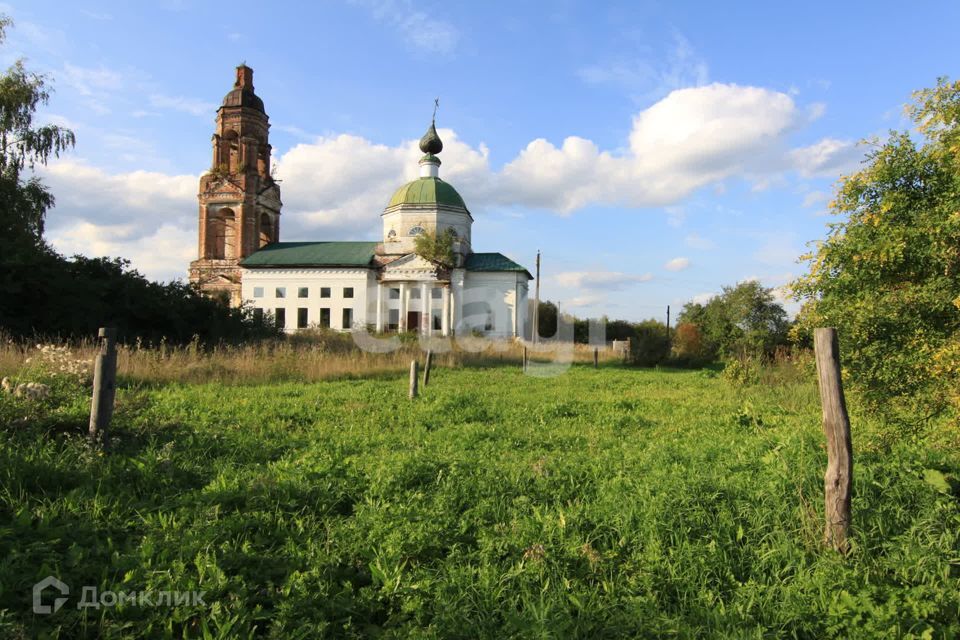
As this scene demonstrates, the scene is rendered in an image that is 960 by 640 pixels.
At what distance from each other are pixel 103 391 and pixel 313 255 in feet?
140

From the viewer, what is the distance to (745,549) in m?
3.82

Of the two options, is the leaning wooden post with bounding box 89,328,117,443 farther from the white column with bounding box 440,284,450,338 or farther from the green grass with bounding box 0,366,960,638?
the white column with bounding box 440,284,450,338

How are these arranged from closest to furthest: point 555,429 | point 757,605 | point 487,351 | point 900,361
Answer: point 757,605 → point 900,361 → point 555,429 → point 487,351

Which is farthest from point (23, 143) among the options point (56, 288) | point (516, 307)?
point (516, 307)

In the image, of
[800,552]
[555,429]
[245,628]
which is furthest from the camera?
[555,429]

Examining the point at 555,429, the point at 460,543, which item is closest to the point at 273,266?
the point at 555,429

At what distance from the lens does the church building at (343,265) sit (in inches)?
1761

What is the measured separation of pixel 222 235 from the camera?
4775 cm

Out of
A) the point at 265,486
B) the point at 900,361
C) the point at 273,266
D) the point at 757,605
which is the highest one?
the point at 273,266

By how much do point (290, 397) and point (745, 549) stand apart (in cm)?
836

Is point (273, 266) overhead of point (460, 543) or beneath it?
overhead

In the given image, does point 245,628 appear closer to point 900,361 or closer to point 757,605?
point 757,605

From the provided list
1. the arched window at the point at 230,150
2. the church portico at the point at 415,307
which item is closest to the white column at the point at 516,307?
the church portico at the point at 415,307

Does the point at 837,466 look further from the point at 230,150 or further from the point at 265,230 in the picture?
the point at 265,230
